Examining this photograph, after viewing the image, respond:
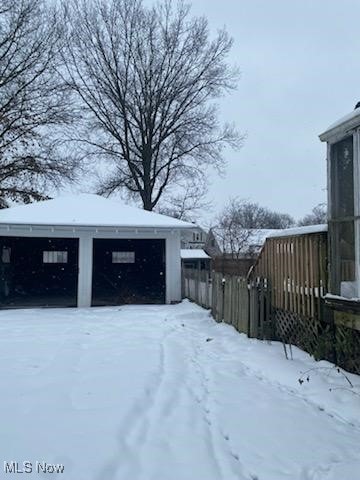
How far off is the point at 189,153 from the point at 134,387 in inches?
994

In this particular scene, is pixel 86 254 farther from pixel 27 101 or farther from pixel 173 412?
pixel 27 101

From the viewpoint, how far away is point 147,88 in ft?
93.3

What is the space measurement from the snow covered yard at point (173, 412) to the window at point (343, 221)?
47.9 inches

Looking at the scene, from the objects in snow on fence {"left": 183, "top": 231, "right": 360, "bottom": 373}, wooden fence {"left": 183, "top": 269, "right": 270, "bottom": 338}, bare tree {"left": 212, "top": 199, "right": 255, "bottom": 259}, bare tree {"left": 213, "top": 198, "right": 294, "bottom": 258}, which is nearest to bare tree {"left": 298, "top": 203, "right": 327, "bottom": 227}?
snow on fence {"left": 183, "top": 231, "right": 360, "bottom": 373}

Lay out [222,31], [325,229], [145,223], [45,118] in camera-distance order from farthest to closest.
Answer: [222,31] < [45,118] < [145,223] < [325,229]

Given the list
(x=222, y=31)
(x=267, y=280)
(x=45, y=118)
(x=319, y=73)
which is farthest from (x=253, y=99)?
(x=267, y=280)

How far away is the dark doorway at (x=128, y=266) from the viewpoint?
57.6ft

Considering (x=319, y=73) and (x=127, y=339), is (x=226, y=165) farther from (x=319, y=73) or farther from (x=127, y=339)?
(x=127, y=339)

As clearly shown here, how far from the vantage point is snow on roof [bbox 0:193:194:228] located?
13508mm

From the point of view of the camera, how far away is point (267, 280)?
8.45 m

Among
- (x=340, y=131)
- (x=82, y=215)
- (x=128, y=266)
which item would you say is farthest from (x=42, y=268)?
(x=340, y=131)

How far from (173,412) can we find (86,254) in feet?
32.5

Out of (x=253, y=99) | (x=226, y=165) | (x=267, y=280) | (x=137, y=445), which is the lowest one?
(x=137, y=445)

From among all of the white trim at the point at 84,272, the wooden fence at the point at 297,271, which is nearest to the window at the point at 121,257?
the white trim at the point at 84,272
